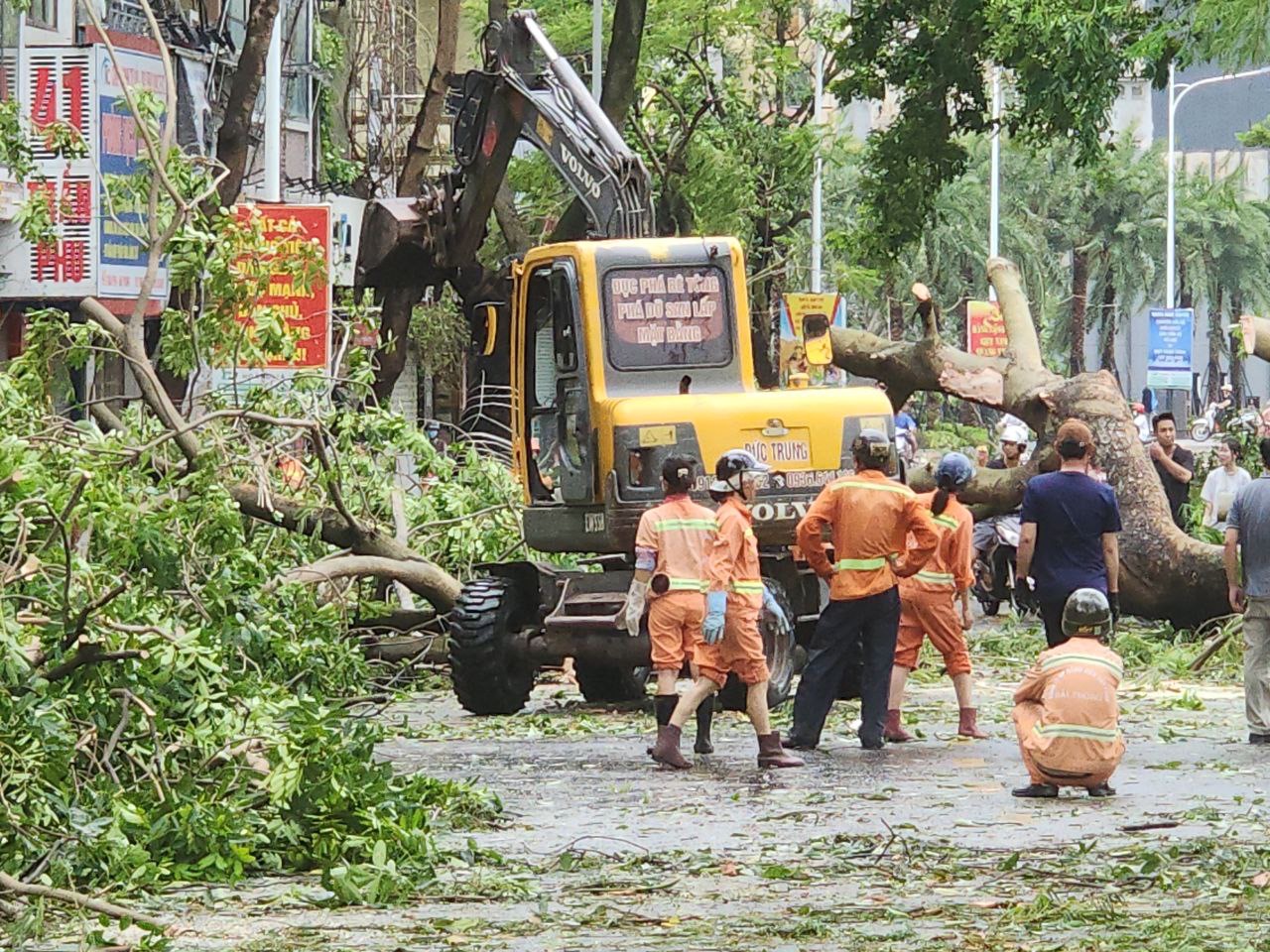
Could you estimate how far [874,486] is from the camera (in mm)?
14219

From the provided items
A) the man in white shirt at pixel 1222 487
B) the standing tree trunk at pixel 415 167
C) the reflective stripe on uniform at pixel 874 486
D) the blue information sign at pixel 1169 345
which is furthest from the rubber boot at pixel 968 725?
the blue information sign at pixel 1169 345

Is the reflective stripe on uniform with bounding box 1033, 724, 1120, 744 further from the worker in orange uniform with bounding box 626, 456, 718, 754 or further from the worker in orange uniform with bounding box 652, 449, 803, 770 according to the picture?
the worker in orange uniform with bounding box 626, 456, 718, 754

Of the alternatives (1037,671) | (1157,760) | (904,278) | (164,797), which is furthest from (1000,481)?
(904,278)

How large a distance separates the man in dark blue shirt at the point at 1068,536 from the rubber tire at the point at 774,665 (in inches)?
74.7

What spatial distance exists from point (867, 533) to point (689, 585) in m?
1.08

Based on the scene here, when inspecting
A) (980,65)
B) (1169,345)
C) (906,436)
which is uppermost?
(980,65)

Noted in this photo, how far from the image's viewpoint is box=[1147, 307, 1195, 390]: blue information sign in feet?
200

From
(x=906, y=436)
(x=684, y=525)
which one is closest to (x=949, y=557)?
(x=684, y=525)

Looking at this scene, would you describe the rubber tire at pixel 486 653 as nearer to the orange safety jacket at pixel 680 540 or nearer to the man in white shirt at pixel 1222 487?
the orange safety jacket at pixel 680 540

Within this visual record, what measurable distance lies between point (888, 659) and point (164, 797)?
5.36 meters

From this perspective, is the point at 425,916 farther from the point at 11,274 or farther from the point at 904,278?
the point at 904,278

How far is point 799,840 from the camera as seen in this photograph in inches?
424

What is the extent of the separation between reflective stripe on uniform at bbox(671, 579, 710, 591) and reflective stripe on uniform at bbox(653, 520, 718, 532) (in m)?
0.28

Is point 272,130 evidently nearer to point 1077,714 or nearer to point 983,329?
point 1077,714
